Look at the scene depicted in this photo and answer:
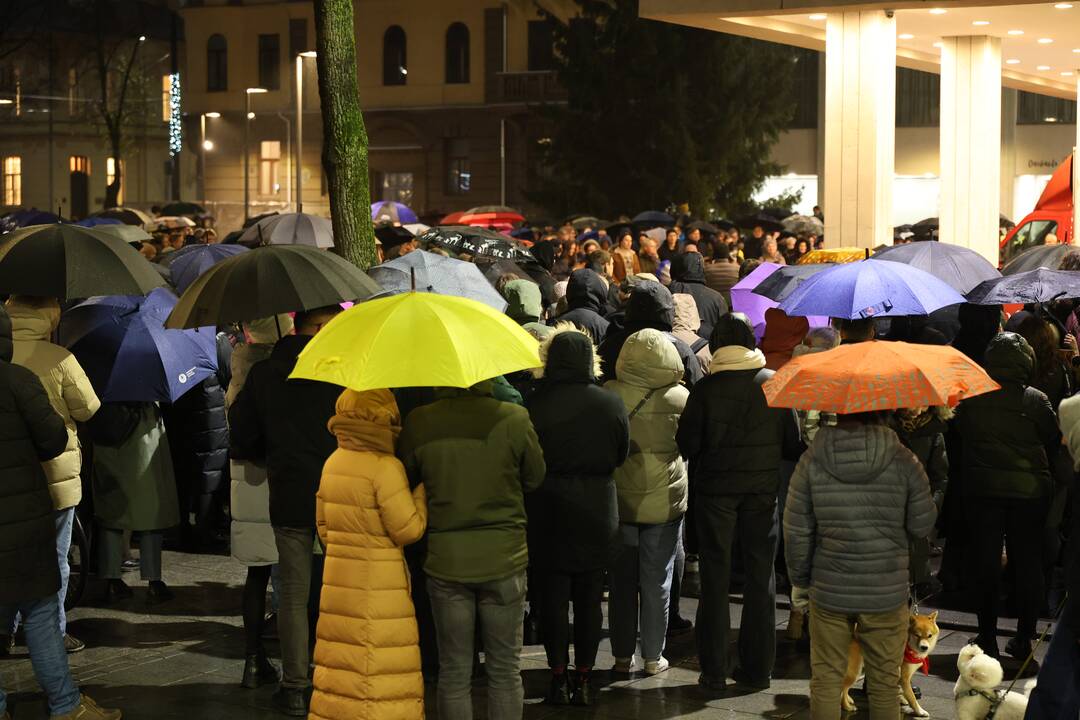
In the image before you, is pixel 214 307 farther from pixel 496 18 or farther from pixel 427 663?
pixel 496 18

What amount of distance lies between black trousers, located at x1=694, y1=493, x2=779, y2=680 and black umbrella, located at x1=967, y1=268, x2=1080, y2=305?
2.69 metres

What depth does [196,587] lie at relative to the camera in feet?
35.0

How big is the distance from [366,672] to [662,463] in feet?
7.57

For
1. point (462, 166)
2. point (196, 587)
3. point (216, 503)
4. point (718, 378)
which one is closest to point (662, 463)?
point (718, 378)

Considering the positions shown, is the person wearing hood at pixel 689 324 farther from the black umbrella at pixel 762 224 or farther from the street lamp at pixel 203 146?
the street lamp at pixel 203 146

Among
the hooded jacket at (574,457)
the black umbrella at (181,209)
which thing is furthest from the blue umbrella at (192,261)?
the black umbrella at (181,209)

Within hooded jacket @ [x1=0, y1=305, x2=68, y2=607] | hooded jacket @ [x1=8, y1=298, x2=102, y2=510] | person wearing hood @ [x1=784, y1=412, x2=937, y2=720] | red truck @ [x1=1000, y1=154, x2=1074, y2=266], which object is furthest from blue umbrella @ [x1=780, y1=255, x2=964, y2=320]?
red truck @ [x1=1000, y1=154, x2=1074, y2=266]

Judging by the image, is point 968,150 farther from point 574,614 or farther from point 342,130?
point 574,614

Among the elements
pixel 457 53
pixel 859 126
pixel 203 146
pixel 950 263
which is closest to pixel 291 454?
pixel 950 263

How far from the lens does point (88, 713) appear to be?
7.71 meters

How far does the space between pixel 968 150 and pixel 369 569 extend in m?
16.0

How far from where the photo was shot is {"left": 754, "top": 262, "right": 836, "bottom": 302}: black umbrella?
11000 mm

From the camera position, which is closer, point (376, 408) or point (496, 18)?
point (376, 408)

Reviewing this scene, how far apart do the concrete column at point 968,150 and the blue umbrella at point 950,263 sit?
9642 mm
